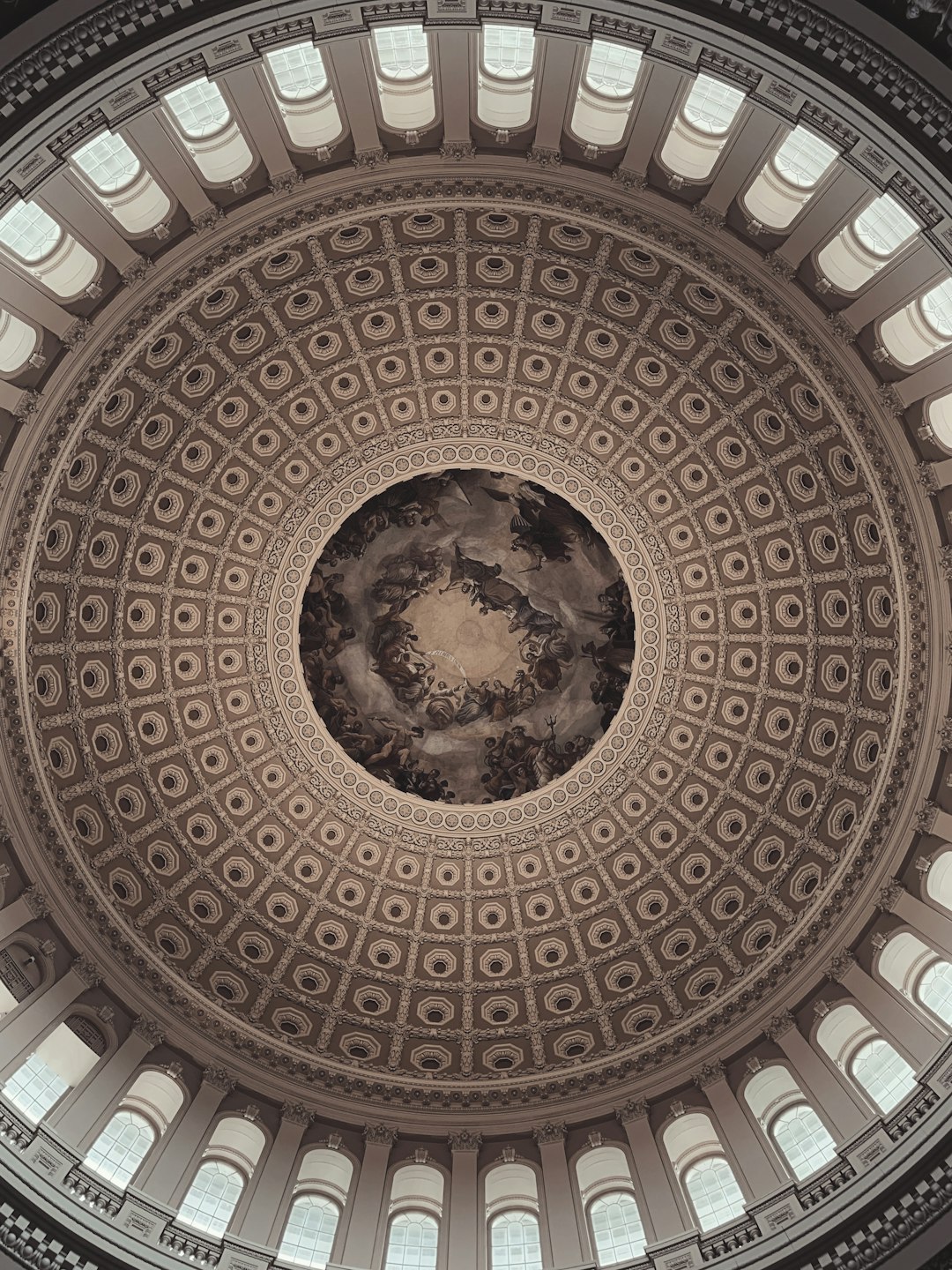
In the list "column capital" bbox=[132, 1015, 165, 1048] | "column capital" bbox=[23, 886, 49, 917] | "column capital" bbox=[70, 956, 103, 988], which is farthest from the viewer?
"column capital" bbox=[132, 1015, 165, 1048]

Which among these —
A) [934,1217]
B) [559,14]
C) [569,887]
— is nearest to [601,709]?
[569,887]

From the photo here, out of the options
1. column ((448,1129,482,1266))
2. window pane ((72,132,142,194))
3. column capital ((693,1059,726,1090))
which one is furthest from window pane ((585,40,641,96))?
column ((448,1129,482,1266))

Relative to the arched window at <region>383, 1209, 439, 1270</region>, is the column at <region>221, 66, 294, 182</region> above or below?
A: above

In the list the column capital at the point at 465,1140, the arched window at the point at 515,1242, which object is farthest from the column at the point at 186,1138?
the arched window at the point at 515,1242

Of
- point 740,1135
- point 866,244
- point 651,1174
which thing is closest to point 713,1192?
point 740,1135

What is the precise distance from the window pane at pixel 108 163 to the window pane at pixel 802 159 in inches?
450

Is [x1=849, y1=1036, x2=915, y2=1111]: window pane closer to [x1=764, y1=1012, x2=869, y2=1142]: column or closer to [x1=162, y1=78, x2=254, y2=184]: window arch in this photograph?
[x1=764, y1=1012, x2=869, y2=1142]: column

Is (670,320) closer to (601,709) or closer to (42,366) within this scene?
(601,709)

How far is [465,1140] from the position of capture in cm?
2586

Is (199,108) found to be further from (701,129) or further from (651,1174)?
(651,1174)

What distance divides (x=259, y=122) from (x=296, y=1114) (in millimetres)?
19770

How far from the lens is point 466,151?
23.4 m

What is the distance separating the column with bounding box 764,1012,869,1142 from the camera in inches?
853

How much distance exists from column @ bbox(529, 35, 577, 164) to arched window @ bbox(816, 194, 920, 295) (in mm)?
5434
